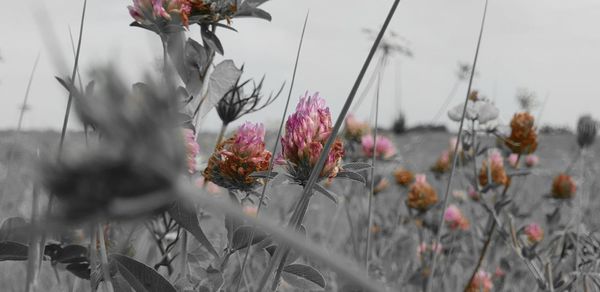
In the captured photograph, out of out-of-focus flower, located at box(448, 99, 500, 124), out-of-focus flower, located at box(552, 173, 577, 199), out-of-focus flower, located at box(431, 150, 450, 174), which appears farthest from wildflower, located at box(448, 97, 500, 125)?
out-of-focus flower, located at box(431, 150, 450, 174)

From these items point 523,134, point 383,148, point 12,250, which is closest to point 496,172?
point 523,134

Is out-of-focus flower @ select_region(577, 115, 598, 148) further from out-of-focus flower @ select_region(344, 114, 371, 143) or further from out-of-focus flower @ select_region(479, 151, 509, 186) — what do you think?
out-of-focus flower @ select_region(344, 114, 371, 143)

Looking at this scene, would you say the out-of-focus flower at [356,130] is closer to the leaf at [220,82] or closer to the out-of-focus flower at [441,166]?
the out-of-focus flower at [441,166]

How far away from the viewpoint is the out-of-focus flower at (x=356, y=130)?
7.01 feet

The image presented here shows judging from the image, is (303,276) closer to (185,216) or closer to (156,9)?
(185,216)

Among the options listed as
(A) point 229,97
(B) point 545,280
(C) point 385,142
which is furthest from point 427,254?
(A) point 229,97

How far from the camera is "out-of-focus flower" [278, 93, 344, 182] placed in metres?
0.62

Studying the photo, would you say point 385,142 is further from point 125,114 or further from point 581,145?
point 125,114

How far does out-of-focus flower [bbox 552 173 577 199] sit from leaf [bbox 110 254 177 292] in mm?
1828

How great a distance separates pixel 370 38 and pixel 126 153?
1491mm

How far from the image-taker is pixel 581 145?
5.26 feet

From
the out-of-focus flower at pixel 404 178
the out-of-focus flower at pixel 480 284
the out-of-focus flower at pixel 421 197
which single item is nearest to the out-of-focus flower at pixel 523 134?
the out-of-focus flower at pixel 480 284

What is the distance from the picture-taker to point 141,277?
60cm

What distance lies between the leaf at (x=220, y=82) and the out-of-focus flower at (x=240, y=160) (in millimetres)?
47
